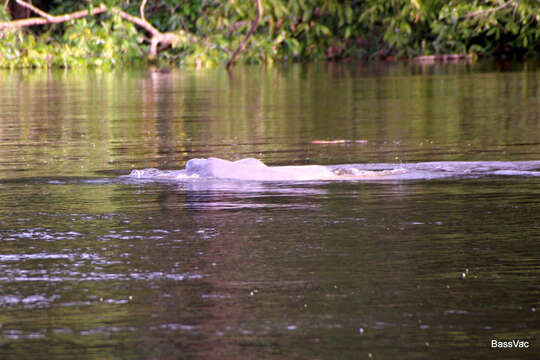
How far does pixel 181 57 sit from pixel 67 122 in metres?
18.6

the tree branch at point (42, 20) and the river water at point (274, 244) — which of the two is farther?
the tree branch at point (42, 20)

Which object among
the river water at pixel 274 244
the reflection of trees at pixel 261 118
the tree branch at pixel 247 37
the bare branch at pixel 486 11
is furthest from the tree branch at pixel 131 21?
the river water at pixel 274 244

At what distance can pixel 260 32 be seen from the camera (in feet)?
106

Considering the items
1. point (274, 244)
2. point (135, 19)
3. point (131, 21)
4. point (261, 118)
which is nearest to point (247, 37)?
point (135, 19)

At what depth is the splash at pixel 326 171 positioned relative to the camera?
285 inches

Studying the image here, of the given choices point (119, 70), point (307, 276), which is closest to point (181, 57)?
point (119, 70)

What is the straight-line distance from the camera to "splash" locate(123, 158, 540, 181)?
23.7 feet

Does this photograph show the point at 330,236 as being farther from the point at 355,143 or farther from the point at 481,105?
the point at 481,105

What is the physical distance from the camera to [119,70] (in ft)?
96.5

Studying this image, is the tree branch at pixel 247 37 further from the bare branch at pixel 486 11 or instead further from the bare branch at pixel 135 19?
the bare branch at pixel 486 11

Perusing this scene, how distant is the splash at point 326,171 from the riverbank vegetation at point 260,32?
20.2 metres

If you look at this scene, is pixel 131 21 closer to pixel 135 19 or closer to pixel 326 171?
pixel 135 19

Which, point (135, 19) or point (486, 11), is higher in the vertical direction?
point (135, 19)

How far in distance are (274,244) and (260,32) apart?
1094 inches
